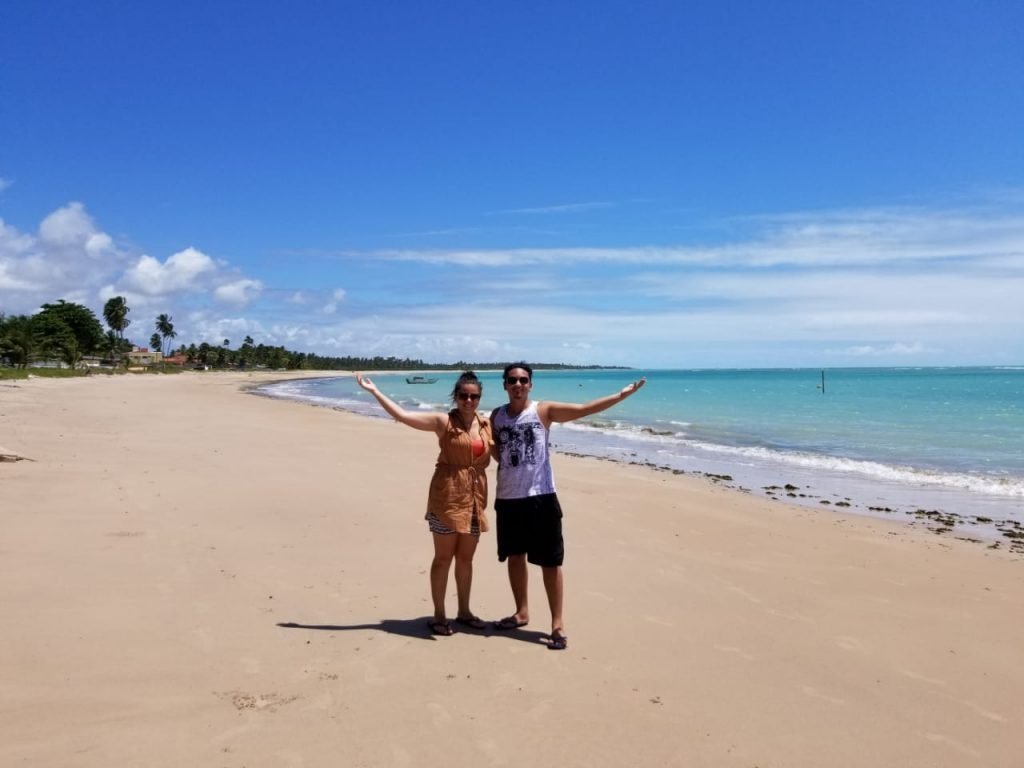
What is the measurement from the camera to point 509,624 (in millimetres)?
5031

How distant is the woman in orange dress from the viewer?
15.3 ft

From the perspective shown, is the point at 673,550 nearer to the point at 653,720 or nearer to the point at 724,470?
the point at 653,720

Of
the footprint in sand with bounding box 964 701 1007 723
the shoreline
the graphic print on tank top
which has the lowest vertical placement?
the shoreline

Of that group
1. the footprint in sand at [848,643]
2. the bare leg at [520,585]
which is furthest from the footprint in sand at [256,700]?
the footprint in sand at [848,643]

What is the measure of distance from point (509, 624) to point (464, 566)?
569 mm

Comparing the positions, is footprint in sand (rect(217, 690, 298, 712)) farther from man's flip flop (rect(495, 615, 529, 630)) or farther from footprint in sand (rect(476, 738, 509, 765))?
man's flip flop (rect(495, 615, 529, 630))

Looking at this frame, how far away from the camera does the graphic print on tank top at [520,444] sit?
4.68 m

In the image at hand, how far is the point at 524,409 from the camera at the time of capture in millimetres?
4750

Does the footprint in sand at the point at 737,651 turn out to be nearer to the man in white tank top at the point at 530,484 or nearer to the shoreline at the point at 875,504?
the man in white tank top at the point at 530,484

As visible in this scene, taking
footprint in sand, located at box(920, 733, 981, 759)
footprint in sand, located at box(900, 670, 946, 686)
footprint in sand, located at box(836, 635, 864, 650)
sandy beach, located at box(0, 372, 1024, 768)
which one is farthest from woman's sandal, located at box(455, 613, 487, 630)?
footprint in sand, located at box(900, 670, 946, 686)

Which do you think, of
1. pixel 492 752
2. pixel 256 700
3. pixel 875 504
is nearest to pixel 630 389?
pixel 492 752

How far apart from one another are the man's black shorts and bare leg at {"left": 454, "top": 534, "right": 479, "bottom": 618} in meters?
0.26

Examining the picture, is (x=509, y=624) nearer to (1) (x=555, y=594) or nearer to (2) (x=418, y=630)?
(1) (x=555, y=594)

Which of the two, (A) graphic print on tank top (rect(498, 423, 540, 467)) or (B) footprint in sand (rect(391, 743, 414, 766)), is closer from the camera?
(B) footprint in sand (rect(391, 743, 414, 766))
